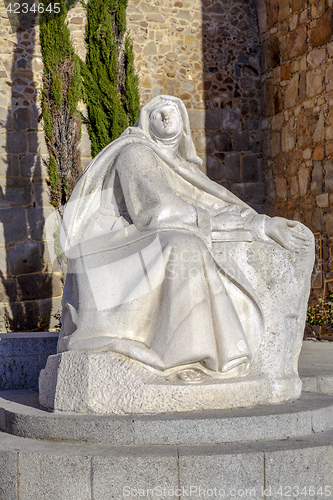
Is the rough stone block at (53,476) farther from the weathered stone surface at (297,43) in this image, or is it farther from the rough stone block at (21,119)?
the weathered stone surface at (297,43)

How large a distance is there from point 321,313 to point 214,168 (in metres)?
3.29

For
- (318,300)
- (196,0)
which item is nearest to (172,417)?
(318,300)

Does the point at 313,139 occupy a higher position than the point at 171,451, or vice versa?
the point at 313,139

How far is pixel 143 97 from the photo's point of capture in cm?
995

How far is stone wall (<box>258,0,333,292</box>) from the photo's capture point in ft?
28.5

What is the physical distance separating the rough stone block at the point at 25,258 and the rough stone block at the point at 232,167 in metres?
3.05

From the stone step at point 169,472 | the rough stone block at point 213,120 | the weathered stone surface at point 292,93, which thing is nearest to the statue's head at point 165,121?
the stone step at point 169,472

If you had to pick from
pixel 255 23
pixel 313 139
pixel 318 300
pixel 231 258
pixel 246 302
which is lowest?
pixel 318 300

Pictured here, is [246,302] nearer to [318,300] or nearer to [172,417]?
[172,417]

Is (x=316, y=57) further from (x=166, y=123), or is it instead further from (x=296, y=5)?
(x=166, y=123)

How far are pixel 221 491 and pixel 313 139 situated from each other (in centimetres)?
711

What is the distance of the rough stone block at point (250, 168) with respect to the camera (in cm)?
1047

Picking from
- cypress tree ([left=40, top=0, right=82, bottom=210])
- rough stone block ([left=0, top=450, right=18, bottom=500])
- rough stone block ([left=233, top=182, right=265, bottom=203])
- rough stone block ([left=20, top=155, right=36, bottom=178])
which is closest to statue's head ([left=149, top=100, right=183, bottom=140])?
rough stone block ([left=0, top=450, right=18, bottom=500])

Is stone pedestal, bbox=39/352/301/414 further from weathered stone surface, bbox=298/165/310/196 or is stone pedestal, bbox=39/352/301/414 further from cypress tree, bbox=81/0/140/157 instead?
weathered stone surface, bbox=298/165/310/196
